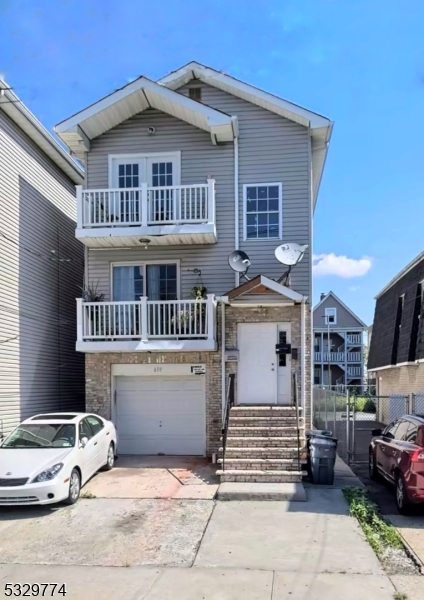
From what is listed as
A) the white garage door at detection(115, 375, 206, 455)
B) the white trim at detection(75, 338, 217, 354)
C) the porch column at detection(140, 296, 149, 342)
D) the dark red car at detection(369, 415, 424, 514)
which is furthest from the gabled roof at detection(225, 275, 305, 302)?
the dark red car at detection(369, 415, 424, 514)

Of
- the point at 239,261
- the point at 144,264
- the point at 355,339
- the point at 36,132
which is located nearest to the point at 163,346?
the point at 144,264

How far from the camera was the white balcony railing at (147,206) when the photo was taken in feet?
42.0

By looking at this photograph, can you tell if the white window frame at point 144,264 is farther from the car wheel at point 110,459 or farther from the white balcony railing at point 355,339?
the white balcony railing at point 355,339

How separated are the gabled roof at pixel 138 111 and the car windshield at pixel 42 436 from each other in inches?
292

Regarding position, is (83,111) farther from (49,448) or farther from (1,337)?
(49,448)

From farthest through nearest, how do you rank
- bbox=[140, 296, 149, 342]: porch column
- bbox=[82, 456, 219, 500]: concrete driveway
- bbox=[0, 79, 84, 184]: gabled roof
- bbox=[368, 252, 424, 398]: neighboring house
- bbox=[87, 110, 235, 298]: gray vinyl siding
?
bbox=[368, 252, 424, 398]: neighboring house → bbox=[87, 110, 235, 298]: gray vinyl siding → bbox=[140, 296, 149, 342]: porch column → bbox=[0, 79, 84, 184]: gabled roof → bbox=[82, 456, 219, 500]: concrete driveway

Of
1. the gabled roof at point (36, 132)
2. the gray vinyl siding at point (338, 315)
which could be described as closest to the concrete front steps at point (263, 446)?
the gabled roof at point (36, 132)

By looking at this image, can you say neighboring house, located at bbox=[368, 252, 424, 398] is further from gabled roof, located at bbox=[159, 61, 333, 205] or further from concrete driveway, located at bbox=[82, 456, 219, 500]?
concrete driveway, located at bbox=[82, 456, 219, 500]

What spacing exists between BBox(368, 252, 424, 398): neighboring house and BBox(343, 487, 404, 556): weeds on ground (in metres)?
7.17

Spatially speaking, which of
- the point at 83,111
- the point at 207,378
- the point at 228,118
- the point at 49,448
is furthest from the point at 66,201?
the point at 49,448

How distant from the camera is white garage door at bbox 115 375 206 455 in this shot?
13.3m

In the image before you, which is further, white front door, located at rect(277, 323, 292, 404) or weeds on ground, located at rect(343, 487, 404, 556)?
white front door, located at rect(277, 323, 292, 404)

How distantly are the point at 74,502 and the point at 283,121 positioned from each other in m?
10.1

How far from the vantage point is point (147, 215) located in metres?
12.9
